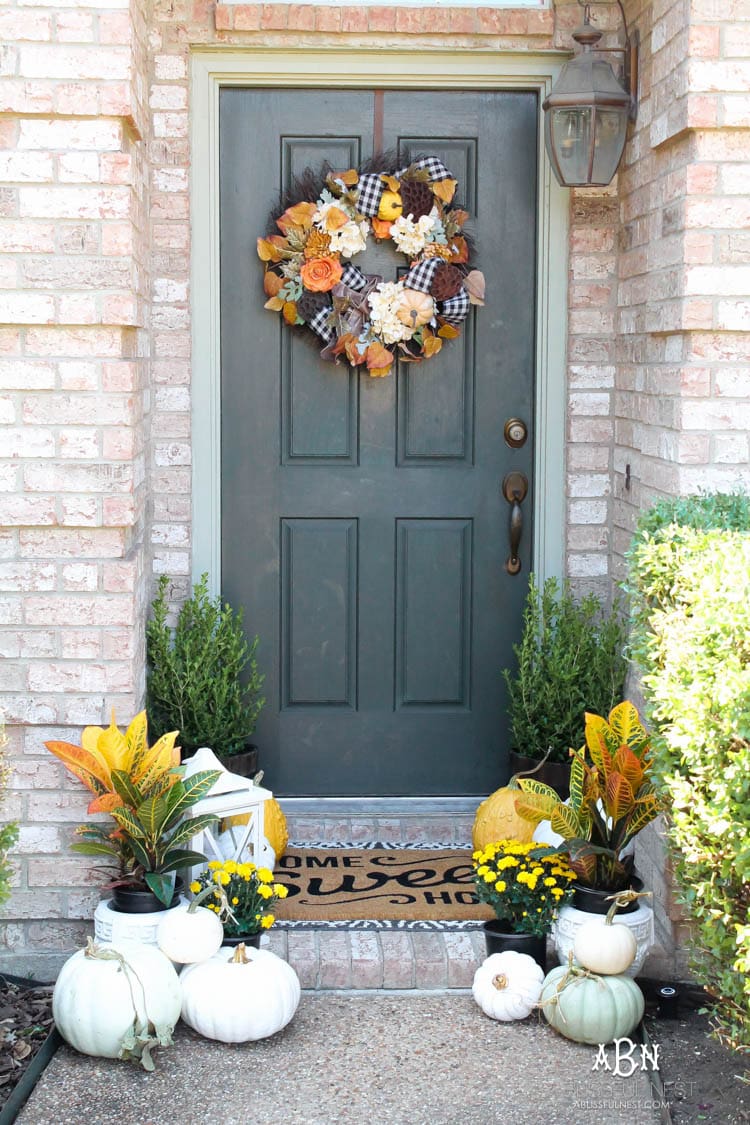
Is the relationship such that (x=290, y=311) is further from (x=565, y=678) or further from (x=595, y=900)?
(x=595, y=900)

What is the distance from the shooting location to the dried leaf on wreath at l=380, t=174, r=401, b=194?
4457 millimetres

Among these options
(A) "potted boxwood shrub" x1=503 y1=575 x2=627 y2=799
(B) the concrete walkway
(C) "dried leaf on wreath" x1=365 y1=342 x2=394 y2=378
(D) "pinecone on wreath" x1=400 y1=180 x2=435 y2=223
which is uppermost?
(D) "pinecone on wreath" x1=400 y1=180 x2=435 y2=223

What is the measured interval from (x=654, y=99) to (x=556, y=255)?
0.71m

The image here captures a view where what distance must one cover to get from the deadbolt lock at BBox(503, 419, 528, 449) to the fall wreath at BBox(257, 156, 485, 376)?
1.30ft

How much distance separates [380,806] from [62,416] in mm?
1827

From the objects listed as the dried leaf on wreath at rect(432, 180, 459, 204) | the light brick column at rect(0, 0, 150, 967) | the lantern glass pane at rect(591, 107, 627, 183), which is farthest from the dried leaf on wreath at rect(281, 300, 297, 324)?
the lantern glass pane at rect(591, 107, 627, 183)

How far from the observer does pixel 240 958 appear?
333 cm

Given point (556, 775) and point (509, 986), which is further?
Answer: point (556, 775)

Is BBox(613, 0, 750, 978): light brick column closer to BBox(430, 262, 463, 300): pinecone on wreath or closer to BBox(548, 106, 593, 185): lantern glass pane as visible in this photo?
BBox(548, 106, 593, 185): lantern glass pane

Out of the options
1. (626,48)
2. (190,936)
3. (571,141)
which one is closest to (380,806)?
(190,936)

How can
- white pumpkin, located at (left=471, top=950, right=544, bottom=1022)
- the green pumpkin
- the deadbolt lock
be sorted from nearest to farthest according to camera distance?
the green pumpkin < white pumpkin, located at (left=471, top=950, right=544, bottom=1022) < the deadbolt lock

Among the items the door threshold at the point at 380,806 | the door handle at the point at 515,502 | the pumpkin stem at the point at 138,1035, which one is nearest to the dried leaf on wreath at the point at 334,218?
the door handle at the point at 515,502

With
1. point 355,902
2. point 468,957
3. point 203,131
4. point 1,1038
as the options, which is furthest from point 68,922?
point 203,131

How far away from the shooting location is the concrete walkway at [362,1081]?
3037mm
